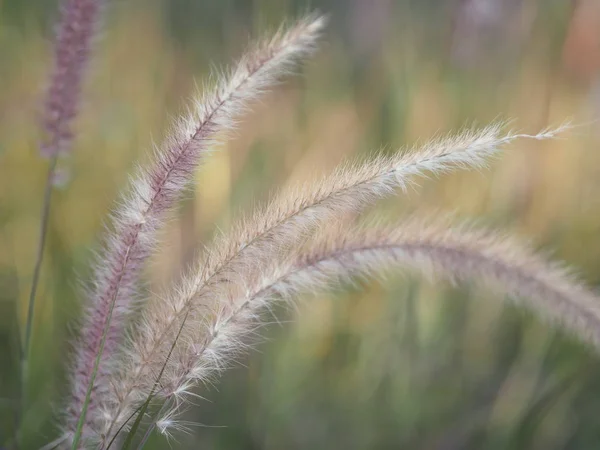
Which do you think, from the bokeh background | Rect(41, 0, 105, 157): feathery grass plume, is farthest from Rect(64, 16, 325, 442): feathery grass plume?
the bokeh background

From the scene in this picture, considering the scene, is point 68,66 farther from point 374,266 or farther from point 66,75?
point 374,266

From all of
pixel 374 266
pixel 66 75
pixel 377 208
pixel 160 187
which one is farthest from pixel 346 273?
pixel 377 208

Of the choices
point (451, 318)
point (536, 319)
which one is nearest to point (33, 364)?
point (451, 318)

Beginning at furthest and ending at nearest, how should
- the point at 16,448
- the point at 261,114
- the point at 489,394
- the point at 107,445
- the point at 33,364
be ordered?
the point at 261,114, the point at 489,394, the point at 33,364, the point at 16,448, the point at 107,445

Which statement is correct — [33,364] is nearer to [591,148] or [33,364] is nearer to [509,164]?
[509,164]

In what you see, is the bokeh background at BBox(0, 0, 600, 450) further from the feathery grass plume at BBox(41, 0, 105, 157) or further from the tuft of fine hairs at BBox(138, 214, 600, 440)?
the tuft of fine hairs at BBox(138, 214, 600, 440)

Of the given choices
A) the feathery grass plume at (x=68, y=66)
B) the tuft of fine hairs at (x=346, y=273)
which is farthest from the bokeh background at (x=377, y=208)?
the tuft of fine hairs at (x=346, y=273)
